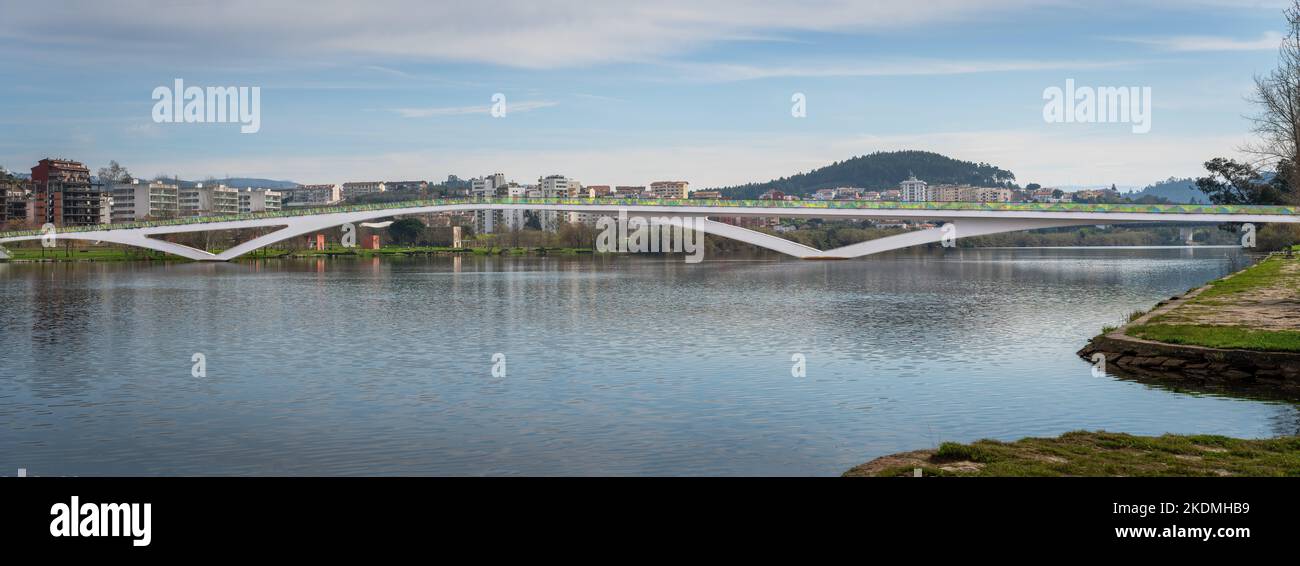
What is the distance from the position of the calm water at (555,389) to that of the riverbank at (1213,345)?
829 mm

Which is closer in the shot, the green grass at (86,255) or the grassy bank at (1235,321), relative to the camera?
the grassy bank at (1235,321)

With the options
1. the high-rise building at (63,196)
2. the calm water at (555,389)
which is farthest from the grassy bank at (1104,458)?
the high-rise building at (63,196)

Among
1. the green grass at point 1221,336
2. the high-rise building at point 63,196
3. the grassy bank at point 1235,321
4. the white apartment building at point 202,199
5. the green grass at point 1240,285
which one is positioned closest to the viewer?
the green grass at point 1221,336

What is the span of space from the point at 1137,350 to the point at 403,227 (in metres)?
116

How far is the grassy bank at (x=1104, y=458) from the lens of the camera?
26.8 feet

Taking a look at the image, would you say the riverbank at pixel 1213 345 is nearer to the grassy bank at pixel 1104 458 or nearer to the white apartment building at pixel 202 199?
the grassy bank at pixel 1104 458

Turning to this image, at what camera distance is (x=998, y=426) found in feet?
39.2

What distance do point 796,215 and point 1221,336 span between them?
63.1m

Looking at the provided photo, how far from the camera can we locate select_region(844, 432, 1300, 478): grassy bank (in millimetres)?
8180

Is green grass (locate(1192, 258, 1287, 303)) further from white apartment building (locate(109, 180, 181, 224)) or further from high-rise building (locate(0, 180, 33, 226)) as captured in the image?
white apartment building (locate(109, 180, 181, 224))

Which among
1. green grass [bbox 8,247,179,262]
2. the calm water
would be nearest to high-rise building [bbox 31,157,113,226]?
green grass [bbox 8,247,179,262]

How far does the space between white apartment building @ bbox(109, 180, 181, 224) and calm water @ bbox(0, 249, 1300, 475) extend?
153775mm
